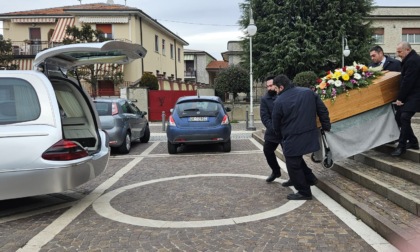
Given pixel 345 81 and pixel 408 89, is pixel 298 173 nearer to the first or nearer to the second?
pixel 345 81

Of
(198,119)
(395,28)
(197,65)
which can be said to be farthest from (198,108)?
(197,65)

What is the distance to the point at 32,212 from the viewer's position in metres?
5.12

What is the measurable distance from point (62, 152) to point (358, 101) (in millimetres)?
4324

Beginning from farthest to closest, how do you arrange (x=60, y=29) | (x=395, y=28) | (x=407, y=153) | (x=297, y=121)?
(x=395, y=28) < (x=60, y=29) < (x=407, y=153) < (x=297, y=121)

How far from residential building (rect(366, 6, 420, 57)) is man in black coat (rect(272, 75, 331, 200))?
126 feet

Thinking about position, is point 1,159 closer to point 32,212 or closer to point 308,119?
point 32,212

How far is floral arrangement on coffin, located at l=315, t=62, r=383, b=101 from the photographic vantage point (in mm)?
5863

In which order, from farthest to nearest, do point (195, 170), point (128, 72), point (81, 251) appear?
point (128, 72), point (195, 170), point (81, 251)

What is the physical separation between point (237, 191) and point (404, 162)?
8.28 feet

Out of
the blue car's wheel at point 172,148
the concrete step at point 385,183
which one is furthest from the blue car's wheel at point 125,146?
the concrete step at point 385,183

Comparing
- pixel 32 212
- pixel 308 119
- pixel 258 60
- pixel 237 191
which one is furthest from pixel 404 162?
pixel 258 60

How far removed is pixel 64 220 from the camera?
4773mm

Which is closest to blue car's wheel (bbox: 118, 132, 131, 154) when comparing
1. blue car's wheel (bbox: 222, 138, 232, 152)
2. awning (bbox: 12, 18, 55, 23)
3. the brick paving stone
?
blue car's wheel (bbox: 222, 138, 232, 152)

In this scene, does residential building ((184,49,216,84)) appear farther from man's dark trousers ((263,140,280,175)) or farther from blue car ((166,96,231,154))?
man's dark trousers ((263,140,280,175))
